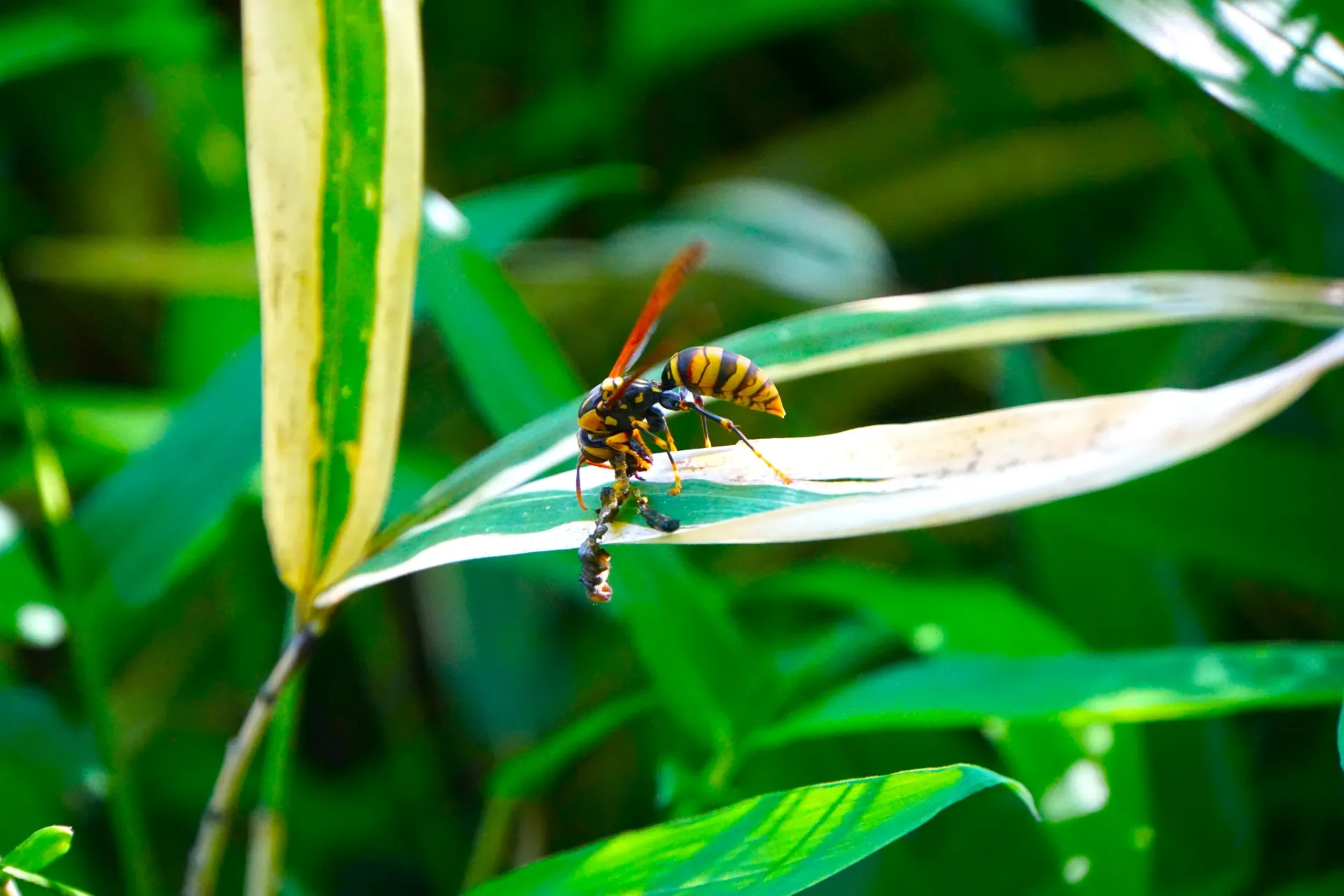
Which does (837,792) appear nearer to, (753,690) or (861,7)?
(753,690)

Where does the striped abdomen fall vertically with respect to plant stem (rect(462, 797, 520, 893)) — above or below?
above

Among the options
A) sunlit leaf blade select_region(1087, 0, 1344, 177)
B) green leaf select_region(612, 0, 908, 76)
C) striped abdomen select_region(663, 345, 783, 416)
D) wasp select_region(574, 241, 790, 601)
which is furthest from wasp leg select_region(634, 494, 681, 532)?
green leaf select_region(612, 0, 908, 76)

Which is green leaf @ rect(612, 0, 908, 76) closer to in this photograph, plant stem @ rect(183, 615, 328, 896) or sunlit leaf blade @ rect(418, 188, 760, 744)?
sunlit leaf blade @ rect(418, 188, 760, 744)

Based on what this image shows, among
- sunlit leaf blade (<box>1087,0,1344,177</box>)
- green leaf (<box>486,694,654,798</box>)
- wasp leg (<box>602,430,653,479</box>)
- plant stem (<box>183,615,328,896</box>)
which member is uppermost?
sunlit leaf blade (<box>1087,0,1344,177</box>)

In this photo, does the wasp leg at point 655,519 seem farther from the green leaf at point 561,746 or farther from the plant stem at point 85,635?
the plant stem at point 85,635

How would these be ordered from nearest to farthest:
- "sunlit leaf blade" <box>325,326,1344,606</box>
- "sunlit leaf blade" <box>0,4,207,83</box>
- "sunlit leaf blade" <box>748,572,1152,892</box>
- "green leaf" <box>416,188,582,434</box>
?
"sunlit leaf blade" <box>325,326,1344,606</box>
"sunlit leaf blade" <box>748,572,1152,892</box>
"green leaf" <box>416,188,582,434</box>
"sunlit leaf blade" <box>0,4,207,83</box>

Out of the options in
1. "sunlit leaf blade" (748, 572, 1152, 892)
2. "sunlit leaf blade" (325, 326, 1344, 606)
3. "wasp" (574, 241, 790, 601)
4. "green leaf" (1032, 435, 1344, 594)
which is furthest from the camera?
"green leaf" (1032, 435, 1344, 594)

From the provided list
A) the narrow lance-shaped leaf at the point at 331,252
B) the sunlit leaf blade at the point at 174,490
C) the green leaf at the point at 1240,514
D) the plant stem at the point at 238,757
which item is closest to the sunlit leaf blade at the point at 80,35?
the sunlit leaf blade at the point at 174,490

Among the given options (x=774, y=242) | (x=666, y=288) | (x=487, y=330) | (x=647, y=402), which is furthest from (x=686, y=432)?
(x=666, y=288)
